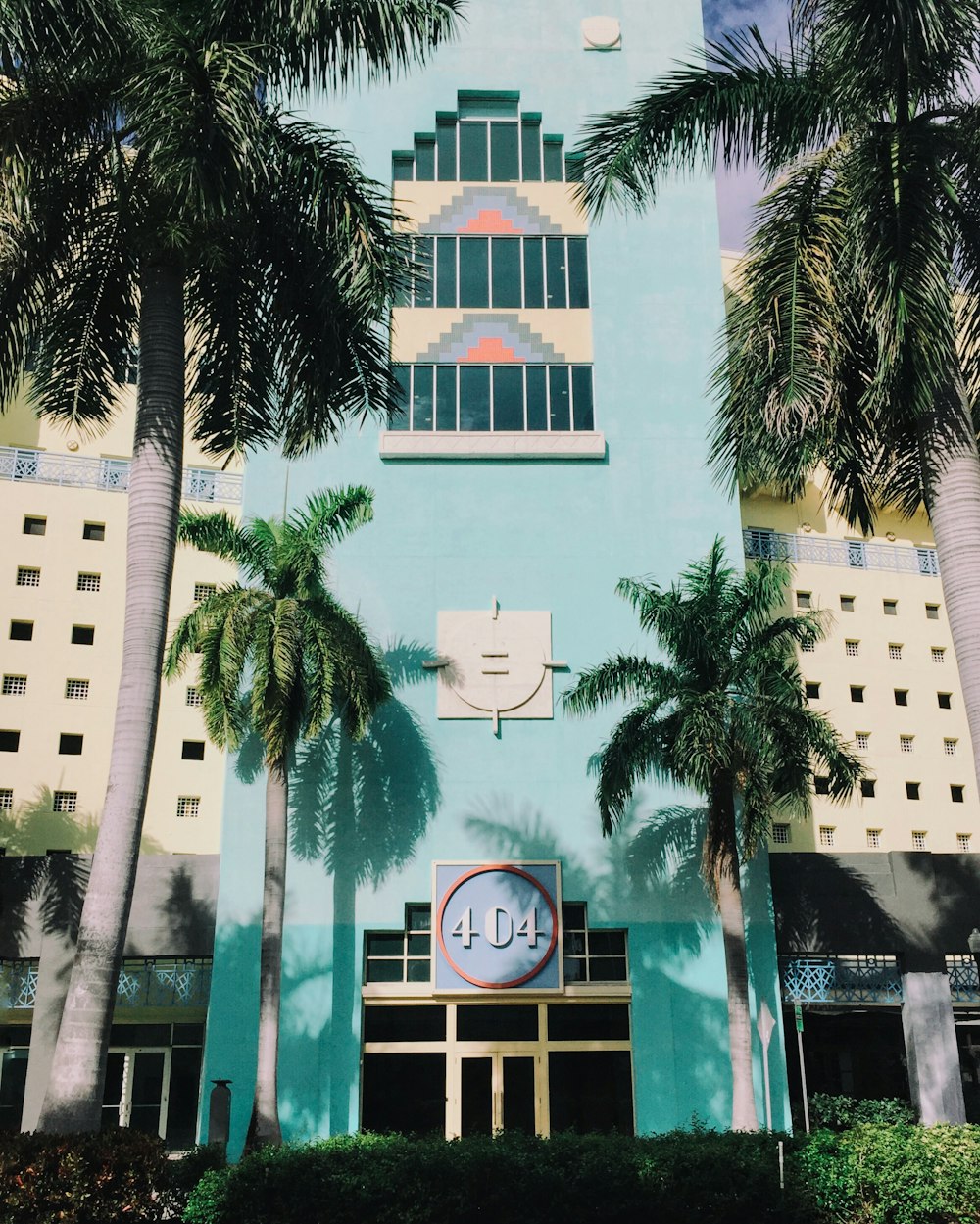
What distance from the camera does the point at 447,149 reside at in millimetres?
32531

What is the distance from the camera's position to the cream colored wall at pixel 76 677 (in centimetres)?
3469

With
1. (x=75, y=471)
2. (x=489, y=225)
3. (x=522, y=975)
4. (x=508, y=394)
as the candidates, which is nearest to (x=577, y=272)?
(x=489, y=225)

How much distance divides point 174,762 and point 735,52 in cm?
2593

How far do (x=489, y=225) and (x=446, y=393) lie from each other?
448cm

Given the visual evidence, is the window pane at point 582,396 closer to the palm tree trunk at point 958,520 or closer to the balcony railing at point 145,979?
the balcony railing at point 145,979

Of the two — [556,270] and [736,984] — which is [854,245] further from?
[556,270]

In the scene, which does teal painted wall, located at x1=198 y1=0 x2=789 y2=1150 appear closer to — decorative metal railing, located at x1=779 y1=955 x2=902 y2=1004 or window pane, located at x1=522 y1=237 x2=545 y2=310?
decorative metal railing, located at x1=779 y1=955 x2=902 y2=1004

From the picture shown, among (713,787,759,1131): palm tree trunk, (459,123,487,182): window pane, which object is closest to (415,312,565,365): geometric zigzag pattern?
(459,123,487,182): window pane

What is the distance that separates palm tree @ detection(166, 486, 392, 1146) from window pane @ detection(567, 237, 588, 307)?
900 cm

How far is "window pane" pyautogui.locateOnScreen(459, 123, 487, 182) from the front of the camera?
1272 inches

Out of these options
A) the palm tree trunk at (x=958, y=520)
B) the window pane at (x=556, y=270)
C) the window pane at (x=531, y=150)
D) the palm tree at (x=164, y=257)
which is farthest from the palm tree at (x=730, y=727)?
the window pane at (x=531, y=150)

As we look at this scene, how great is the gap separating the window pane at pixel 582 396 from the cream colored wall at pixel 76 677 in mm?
12695

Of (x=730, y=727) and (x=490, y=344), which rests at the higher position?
(x=490, y=344)

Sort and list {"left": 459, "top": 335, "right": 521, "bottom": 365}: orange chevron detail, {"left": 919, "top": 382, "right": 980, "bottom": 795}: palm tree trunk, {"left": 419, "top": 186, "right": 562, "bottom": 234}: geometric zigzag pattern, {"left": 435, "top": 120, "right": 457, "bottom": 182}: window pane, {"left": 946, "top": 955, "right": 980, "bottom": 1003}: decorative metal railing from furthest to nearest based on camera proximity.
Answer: {"left": 435, "top": 120, "right": 457, "bottom": 182}: window pane → {"left": 419, "top": 186, "right": 562, "bottom": 234}: geometric zigzag pattern → {"left": 459, "top": 335, "right": 521, "bottom": 365}: orange chevron detail → {"left": 946, "top": 955, "right": 980, "bottom": 1003}: decorative metal railing → {"left": 919, "top": 382, "right": 980, "bottom": 795}: palm tree trunk
